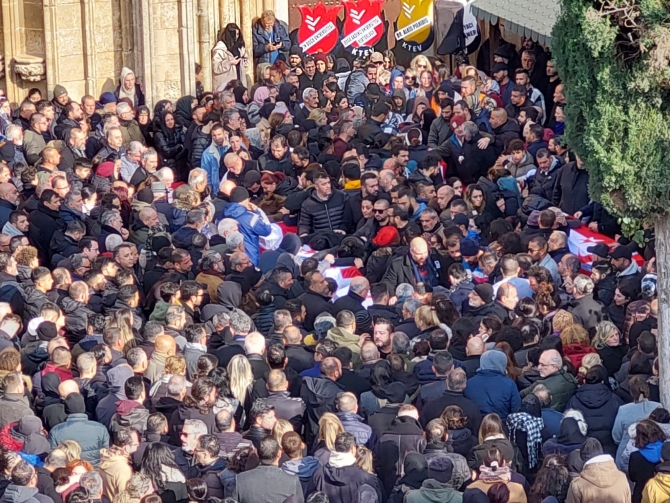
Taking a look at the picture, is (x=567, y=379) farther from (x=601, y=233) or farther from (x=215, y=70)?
(x=215, y=70)

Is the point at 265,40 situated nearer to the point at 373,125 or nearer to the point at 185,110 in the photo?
the point at 185,110

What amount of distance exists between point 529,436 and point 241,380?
2233 mm

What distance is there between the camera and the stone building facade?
21.3 m

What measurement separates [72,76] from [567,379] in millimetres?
12676

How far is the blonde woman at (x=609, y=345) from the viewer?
11.5m

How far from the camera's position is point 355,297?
13.4 metres

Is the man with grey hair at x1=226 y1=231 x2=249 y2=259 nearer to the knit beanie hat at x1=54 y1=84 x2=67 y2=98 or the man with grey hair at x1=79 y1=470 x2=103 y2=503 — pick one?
the man with grey hair at x1=79 y1=470 x2=103 y2=503

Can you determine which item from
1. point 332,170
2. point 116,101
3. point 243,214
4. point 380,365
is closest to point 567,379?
point 380,365

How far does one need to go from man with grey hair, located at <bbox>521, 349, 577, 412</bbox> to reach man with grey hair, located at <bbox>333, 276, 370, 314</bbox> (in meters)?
2.52

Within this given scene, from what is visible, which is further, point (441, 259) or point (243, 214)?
point (243, 214)

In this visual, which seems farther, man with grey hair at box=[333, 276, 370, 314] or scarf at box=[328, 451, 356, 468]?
man with grey hair at box=[333, 276, 370, 314]

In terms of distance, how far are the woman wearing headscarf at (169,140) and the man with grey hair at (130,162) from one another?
1.55 metres

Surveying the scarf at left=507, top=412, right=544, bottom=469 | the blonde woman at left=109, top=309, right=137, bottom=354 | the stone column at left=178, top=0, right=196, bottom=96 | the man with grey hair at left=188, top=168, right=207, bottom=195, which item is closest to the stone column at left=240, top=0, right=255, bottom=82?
the stone column at left=178, top=0, right=196, bottom=96

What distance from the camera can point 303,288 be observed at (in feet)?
45.8
